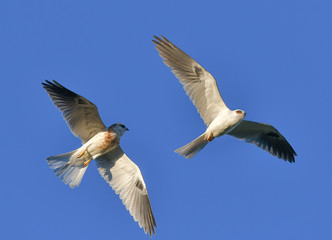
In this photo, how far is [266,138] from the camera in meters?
13.2

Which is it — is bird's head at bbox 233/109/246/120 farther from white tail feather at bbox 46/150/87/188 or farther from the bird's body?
white tail feather at bbox 46/150/87/188

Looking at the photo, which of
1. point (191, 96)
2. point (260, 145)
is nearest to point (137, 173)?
point (191, 96)

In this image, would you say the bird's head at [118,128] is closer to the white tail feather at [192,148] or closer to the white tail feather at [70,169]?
the white tail feather at [70,169]

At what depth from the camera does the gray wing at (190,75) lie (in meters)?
11.8

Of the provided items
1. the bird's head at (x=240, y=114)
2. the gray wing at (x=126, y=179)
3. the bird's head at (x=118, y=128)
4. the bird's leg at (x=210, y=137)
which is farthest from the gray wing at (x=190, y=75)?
the gray wing at (x=126, y=179)

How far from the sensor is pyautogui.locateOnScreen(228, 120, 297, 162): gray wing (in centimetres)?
1285

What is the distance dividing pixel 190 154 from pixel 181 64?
201cm

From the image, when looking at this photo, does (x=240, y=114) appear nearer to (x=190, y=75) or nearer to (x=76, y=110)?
(x=190, y=75)

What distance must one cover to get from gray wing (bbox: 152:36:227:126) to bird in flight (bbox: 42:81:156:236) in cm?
163

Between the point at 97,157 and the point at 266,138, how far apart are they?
13.4 feet

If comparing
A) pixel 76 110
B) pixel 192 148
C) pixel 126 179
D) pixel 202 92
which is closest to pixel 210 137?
pixel 192 148

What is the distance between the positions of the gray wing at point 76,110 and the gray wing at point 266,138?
10.9ft

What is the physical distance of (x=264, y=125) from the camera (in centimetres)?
1274

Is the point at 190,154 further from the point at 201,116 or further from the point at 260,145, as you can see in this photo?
the point at 260,145
